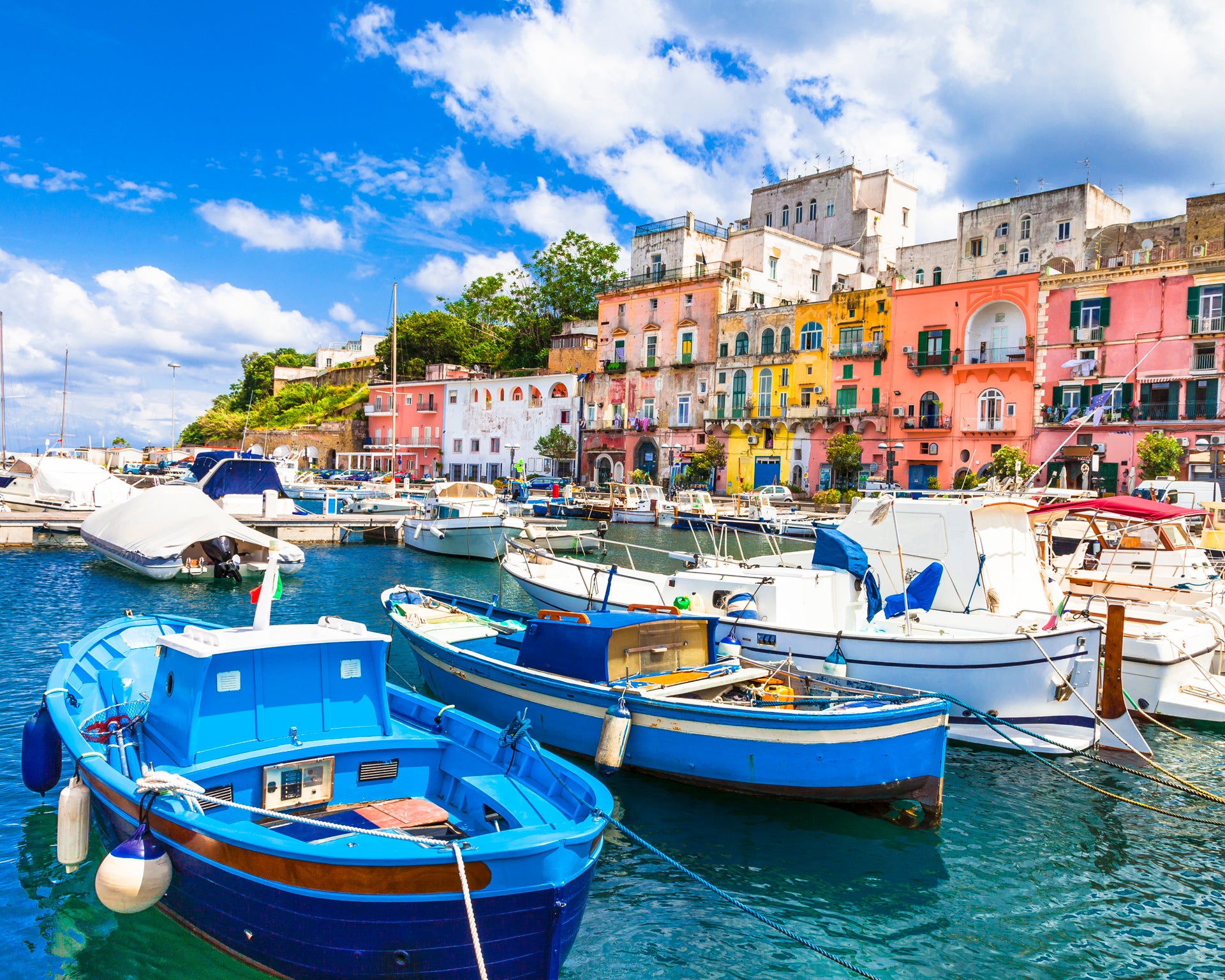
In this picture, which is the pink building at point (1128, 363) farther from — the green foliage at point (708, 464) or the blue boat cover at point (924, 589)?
the blue boat cover at point (924, 589)

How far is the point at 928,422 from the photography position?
45500 millimetres

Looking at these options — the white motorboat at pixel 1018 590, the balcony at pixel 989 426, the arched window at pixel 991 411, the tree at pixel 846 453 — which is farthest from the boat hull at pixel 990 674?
the tree at pixel 846 453

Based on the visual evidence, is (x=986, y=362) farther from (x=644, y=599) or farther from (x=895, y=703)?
(x=895, y=703)

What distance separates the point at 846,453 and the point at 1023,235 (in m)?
19.0

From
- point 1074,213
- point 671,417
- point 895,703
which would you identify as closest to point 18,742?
point 895,703

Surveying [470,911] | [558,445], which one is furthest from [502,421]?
[470,911]

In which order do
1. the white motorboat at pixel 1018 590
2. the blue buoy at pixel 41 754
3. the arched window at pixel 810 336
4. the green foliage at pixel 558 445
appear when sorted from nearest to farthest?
the blue buoy at pixel 41 754
the white motorboat at pixel 1018 590
the arched window at pixel 810 336
the green foliage at pixel 558 445

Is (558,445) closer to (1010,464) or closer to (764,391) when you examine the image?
(764,391)

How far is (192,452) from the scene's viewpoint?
79875 millimetres

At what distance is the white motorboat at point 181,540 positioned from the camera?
906 inches

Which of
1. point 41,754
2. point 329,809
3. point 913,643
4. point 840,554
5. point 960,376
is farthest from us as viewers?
point 960,376

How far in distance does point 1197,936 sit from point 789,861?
351cm

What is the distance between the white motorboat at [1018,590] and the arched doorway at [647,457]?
134 ft

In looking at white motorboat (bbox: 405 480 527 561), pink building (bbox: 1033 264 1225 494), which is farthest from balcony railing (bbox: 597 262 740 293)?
white motorboat (bbox: 405 480 527 561)
